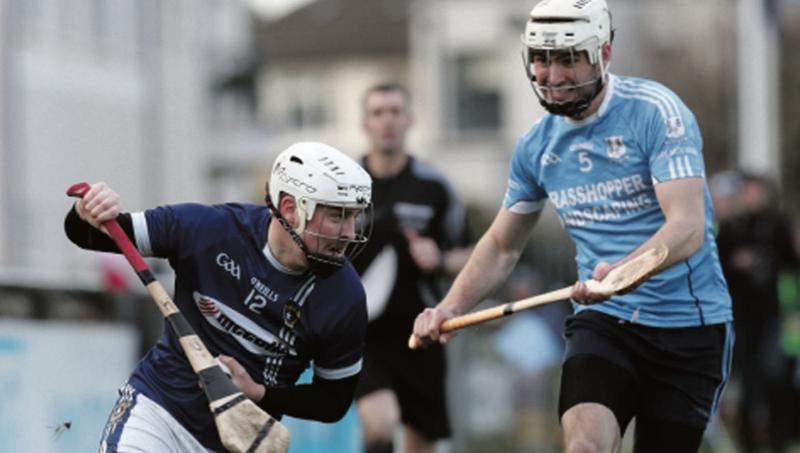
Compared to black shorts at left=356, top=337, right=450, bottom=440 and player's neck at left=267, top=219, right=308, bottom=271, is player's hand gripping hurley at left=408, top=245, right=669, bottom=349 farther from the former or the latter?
black shorts at left=356, top=337, right=450, bottom=440

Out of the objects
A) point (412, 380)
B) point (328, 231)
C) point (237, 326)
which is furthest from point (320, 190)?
point (412, 380)

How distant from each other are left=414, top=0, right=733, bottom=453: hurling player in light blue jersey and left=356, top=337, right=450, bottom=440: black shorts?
2.88 m

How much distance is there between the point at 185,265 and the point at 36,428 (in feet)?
13.0

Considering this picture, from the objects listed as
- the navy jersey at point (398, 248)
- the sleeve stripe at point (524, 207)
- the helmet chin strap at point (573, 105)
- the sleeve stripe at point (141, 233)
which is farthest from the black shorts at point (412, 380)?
the sleeve stripe at point (141, 233)

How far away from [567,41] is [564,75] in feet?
0.43

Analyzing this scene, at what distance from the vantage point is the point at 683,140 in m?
6.54

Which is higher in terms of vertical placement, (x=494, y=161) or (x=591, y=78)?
(x=591, y=78)

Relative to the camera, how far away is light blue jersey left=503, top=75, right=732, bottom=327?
664 cm

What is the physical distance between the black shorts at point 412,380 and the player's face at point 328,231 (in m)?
3.61

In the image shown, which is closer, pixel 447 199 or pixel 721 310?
pixel 721 310

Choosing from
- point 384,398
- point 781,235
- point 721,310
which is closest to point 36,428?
point 384,398

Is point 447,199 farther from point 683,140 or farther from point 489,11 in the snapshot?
point 489,11

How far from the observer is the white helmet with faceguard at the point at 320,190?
615 cm

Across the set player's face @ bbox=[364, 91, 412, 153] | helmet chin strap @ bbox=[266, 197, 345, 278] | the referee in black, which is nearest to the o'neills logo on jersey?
helmet chin strap @ bbox=[266, 197, 345, 278]
